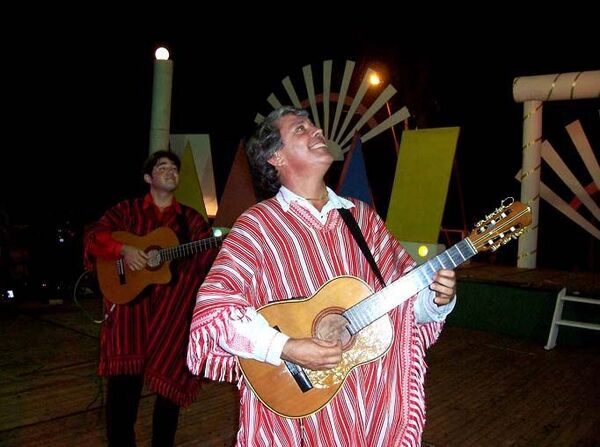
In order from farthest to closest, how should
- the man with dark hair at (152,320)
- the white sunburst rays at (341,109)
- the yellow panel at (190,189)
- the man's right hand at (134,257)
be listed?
the white sunburst rays at (341,109) → the yellow panel at (190,189) → the man's right hand at (134,257) → the man with dark hair at (152,320)

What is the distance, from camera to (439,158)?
4836mm

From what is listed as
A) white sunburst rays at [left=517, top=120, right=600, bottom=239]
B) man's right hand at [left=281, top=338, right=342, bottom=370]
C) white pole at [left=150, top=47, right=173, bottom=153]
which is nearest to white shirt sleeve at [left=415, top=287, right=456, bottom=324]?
man's right hand at [left=281, top=338, right=342, bottom=370]

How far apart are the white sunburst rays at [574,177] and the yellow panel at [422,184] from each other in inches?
184

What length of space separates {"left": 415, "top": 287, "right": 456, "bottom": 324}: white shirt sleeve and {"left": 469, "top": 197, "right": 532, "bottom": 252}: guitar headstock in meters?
0.22

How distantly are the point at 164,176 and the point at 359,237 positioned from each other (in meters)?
1.58

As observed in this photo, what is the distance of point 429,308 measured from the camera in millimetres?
1614

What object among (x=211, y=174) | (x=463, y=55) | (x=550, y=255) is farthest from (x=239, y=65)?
(x=550, y=255)

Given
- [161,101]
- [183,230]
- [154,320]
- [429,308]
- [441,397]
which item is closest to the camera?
[429,308]

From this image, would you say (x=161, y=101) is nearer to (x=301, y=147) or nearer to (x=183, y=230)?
(x=183, y=230)

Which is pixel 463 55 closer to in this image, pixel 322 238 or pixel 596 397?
pixel 596 397

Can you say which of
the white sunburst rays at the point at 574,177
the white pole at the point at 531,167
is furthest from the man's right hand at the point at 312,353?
the white sunburst rays at the point at 574,177

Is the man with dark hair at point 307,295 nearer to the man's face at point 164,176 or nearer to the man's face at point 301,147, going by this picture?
the man's face at point 301,147

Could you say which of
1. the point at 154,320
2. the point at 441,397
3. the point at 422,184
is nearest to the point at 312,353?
the point at 154,320

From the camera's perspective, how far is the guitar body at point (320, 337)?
141 cm
